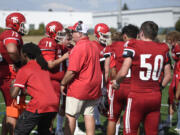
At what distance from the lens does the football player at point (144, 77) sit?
429cm

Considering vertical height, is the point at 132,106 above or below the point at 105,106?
above

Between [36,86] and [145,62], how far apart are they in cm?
143

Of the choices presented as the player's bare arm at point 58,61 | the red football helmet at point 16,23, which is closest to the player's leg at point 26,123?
the player's bare arm at point 58,61

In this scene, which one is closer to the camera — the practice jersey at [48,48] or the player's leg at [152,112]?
the player's leg at [152,112]

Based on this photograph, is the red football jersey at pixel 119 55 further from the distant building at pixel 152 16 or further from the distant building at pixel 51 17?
the distant building at pixel 152 16

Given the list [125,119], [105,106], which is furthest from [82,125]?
[125,119]

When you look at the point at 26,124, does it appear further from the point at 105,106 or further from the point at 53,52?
the point at 105,106

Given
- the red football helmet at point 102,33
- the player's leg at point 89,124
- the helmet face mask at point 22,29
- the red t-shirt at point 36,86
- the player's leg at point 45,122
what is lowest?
the player's leg at point 89,124

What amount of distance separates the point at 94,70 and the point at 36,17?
217 ft

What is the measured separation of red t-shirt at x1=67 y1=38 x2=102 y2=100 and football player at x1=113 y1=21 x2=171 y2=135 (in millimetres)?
686

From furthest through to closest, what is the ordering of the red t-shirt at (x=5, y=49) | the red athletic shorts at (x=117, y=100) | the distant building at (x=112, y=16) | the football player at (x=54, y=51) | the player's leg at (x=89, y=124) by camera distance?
the distant building at (x=112, y=16) < the football player at (x=54, y=51) < the red athletic shorts at (x=117, y=100) < the player's leg at (x=89, y=124) < the red t-shirt at (x=5, y=49)

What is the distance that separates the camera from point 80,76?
201 inches

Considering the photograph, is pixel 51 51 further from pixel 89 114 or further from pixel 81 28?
pixel 89 114

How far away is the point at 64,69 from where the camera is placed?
599 cm
